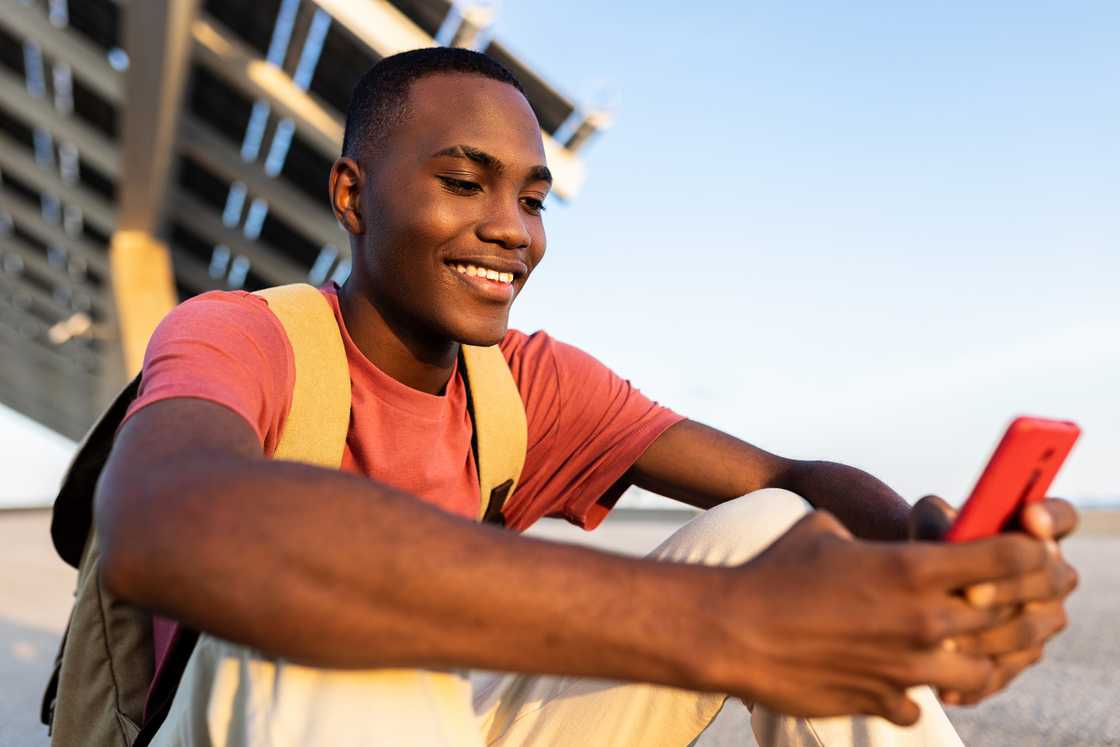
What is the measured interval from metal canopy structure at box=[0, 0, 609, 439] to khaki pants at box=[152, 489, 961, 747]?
5734mm

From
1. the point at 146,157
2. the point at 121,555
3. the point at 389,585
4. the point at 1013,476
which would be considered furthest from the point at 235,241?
the point at 1013,476

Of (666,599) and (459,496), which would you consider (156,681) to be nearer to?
(459,496)

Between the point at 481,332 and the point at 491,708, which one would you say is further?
the point at 481,332

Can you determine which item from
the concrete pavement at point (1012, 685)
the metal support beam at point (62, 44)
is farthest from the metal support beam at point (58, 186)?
the concrete pavement at point (1012, 685)

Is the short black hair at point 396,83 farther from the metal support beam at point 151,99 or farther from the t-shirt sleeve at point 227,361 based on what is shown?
the metal support beam at point 151,99

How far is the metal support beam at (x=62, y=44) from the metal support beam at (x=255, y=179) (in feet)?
2.88

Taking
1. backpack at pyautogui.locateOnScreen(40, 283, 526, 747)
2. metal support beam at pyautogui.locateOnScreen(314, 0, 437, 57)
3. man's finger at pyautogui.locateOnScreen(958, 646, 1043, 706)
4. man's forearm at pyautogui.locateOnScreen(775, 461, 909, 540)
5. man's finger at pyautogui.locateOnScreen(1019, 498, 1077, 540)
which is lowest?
metal support beam at pyautogui.locateOnScreen(314, 0, 437, 57)

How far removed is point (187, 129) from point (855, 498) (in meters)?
8.97

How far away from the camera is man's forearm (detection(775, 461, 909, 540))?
70.7 inches

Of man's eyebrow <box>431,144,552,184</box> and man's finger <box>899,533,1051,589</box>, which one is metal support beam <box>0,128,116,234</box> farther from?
man's finger <box>899,533,1051,589</box>

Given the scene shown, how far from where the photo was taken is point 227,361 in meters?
1.34

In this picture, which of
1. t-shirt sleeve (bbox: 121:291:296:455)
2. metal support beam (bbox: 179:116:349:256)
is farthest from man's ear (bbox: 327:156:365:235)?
metal support beam (bbox: 179:116:349:256)

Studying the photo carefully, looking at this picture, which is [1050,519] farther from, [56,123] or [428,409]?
[56,123]

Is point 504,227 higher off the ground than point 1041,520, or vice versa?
point 1041,520
